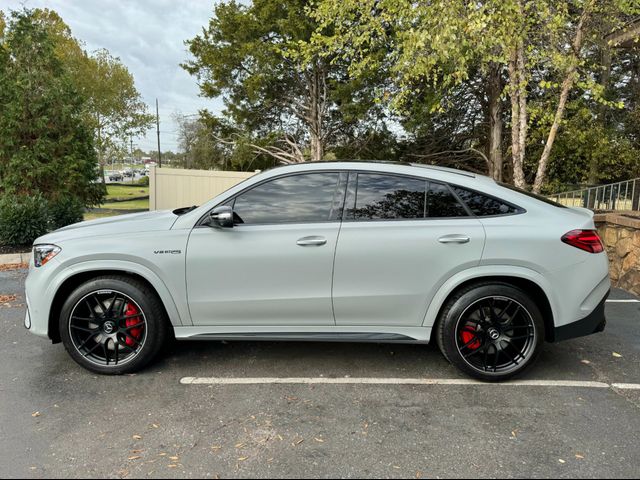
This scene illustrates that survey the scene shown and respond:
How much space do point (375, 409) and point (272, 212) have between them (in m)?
1.65

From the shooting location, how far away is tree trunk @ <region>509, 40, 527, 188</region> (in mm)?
6829

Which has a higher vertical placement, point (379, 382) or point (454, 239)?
point (454, 239)

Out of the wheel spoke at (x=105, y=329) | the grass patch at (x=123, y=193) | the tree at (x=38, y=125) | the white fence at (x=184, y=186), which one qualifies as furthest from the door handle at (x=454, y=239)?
the grass patch at (x=123, y=193)

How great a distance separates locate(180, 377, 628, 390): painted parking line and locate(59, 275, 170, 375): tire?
1.44 ft

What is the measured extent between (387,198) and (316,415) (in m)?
1.70

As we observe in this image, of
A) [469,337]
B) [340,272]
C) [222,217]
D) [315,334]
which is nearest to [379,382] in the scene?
[315,334]

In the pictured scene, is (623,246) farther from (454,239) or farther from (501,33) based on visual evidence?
(454,239)

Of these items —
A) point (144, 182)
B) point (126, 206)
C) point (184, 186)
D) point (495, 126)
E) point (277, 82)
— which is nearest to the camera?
point (184, 186)

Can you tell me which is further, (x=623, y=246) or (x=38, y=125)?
(x=38, y=125)

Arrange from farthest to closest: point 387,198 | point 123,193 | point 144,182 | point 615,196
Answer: point 144,182
point 123,193
point 615,196
point 387,198

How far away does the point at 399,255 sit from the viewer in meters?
3.32

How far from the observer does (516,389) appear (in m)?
3.32

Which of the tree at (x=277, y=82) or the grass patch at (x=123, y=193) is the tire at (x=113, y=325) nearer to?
the tree at (x=277, y=82)

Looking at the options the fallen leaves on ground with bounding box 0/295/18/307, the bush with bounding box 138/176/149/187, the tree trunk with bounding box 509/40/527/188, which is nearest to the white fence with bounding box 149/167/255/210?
the fallen leaves on ground with bounding box 0/295/18/307
